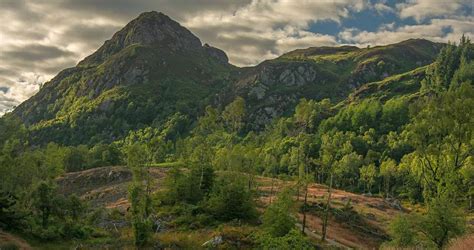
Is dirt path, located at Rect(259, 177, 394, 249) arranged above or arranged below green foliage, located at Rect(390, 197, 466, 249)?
below

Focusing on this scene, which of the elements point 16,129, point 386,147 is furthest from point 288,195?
point 386,147

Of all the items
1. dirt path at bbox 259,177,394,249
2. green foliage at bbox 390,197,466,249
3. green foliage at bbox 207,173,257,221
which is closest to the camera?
green foliage at bbox 390,197,466,249

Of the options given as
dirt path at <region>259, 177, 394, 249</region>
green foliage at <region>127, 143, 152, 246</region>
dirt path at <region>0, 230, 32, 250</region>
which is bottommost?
dirt path at <region>259, 177, 394, 249</region>

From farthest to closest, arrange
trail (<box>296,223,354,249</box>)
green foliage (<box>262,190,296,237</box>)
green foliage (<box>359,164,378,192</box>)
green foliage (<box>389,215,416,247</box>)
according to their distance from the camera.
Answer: green foliage (<box>359,164,378,192</box>)
trail (<box>296,223,354,249</box>)
green foliage (<box>262,190,296,237</box>)
green foliage (<box>389,215,416,247</box>)

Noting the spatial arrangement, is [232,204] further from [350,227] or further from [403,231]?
[350,227]

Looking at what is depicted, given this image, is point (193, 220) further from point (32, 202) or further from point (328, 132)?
point (328, 132)

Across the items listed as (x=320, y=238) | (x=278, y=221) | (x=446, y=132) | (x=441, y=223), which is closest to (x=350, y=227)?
(x=320, y=238)

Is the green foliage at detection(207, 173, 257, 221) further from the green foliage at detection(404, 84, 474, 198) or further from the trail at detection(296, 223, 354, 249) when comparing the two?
the green foliage at detection(404, 84, 474, 198)

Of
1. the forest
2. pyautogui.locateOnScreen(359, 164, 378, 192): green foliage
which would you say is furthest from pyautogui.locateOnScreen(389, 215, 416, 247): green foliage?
pyautogui.locateOnScreen(359, 164, 378, 192): green foliage

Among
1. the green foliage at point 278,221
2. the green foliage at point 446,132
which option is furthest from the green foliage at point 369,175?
the green foliage at point 446,132

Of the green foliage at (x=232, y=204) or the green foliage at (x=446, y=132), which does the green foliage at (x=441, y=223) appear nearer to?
the green foliage at (x=446, y=132)

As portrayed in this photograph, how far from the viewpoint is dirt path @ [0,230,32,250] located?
41.0 meters

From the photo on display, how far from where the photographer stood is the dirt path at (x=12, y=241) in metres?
41.0

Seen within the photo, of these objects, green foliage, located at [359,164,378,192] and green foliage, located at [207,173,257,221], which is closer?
green foliage, located at [207,173,257,221]
